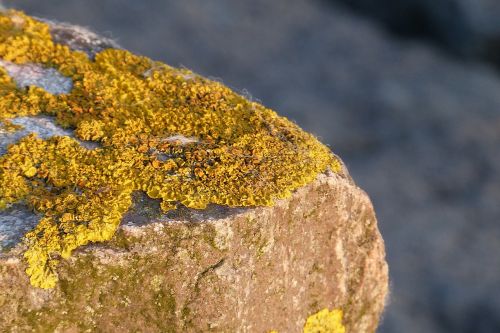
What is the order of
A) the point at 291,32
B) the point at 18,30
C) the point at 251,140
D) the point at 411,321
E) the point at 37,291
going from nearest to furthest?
the point at 37,291 → the point at 251,140 → the point at 18,30 → the point at 411,321 → the point at 291,32

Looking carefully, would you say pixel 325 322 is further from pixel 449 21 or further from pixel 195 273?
pixel 449 21

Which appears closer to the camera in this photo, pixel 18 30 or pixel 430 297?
pixel 18 30

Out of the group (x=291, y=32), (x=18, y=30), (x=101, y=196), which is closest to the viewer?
(x=101, y=196)

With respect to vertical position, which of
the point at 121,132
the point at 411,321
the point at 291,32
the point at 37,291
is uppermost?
the point at 291,32

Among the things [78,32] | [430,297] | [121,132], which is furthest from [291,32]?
[121,132]

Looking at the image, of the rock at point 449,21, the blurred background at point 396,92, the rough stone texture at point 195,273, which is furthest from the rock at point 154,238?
the rock at point 449,21

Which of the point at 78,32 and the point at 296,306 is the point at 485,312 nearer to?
the point at 296,306

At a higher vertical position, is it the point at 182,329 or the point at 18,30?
the point at 18,30

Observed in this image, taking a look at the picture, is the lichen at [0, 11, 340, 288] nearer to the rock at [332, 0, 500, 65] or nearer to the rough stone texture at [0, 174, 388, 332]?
the rough stone texture at [0, 174, 388, 332]
